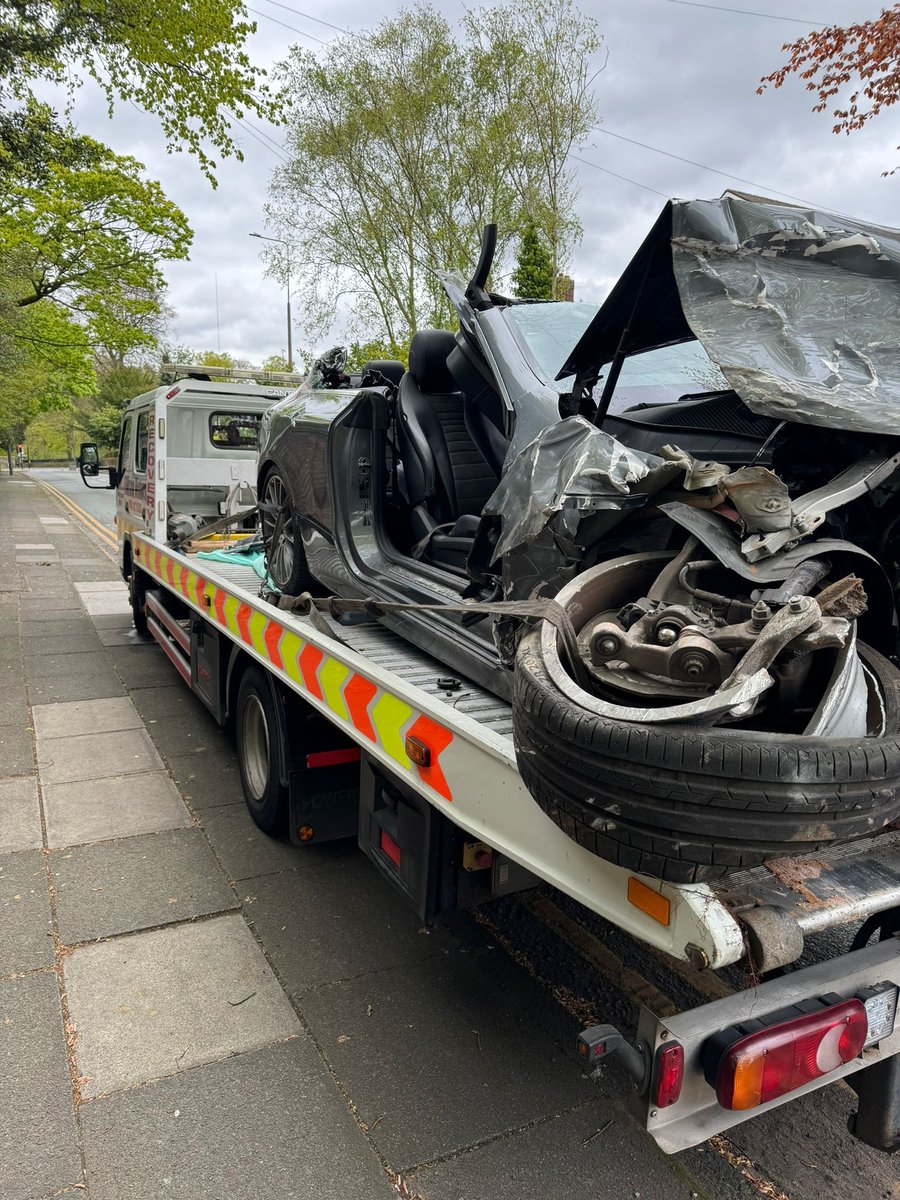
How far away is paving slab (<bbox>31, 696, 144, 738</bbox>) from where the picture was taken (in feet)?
19.3

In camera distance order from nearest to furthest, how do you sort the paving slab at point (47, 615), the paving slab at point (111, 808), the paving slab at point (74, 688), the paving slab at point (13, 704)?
the paving slab at point (111, 808), the paving slab at point (13, 704), the paving slab at point (74, 688), the paving slab at point (47, 615)

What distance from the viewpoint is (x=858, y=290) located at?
201cm

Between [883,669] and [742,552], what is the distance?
16.1 inches

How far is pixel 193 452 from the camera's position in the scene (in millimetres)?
7961

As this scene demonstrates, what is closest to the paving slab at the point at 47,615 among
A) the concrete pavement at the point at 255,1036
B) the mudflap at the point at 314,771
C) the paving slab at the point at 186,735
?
the paving slab at the point at 186,735

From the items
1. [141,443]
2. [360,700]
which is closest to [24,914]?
[360,700]

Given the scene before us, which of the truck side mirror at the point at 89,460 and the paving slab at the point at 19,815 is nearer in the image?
the paving slab at the point at 19,815

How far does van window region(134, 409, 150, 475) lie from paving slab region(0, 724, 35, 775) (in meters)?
3.16

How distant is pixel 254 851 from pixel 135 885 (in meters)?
0.57

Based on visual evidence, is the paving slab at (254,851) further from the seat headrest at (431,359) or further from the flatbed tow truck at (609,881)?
the seat headrest at (431,359)

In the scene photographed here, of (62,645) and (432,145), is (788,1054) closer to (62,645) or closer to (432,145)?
(62,645)

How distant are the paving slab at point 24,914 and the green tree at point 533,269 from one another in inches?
628

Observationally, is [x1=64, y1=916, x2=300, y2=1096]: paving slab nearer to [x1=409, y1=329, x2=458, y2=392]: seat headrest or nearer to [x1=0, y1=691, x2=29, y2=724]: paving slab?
[x1=409, y1=329, x2=458, y2=392]: seat headrest

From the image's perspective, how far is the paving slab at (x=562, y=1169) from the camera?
2217 mm
